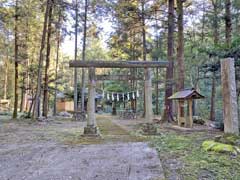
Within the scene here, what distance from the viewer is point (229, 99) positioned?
19.2ft

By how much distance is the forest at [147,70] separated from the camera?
5.80m

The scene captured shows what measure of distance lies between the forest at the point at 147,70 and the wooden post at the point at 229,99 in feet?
0.07

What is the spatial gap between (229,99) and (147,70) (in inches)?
142

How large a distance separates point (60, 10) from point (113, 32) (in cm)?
364

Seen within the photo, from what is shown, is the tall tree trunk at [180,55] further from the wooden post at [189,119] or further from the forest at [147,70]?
the wooden post at [189,119]

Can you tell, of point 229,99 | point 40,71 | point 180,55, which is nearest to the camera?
point 229,99

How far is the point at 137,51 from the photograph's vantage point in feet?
70.1

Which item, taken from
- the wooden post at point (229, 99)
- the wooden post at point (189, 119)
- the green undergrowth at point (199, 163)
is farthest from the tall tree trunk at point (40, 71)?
the wooden post at point (229, 99)

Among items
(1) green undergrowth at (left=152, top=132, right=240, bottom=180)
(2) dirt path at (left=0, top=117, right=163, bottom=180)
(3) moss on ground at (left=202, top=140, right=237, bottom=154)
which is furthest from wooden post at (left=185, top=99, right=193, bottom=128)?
(3) moss on ground at (left=202, top=140, right=237, bottom=154)

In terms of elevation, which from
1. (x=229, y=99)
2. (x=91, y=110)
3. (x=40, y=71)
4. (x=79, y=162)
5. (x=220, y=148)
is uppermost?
(x=40, y=71)

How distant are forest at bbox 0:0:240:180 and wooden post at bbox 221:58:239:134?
0.07 feet

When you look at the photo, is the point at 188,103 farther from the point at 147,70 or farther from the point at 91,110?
the point at 91,110

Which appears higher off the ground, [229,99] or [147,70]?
[147,70]

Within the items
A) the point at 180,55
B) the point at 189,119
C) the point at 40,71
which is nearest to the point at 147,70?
the point at 189,119
